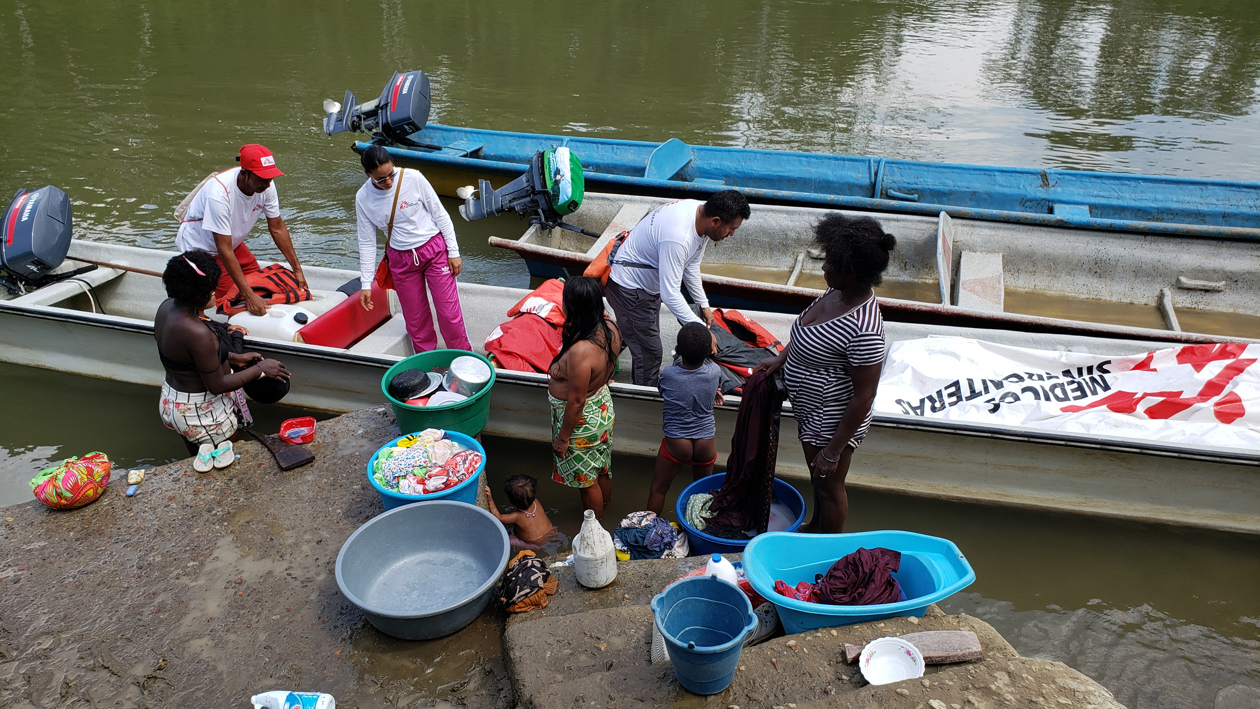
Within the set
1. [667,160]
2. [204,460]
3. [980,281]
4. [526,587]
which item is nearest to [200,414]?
[204,460]

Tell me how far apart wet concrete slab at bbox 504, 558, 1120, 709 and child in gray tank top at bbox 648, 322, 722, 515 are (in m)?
1.18

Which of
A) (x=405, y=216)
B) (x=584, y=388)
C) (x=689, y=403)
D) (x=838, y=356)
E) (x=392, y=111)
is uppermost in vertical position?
(x=392, y=111)

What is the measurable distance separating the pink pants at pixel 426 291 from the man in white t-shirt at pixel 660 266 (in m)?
1.28

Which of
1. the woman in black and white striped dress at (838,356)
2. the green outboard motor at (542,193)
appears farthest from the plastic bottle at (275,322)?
the woman in black and white striped dress at (838,356)

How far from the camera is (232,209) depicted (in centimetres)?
516

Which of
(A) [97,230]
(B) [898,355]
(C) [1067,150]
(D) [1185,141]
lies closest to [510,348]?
(B) [898,355]

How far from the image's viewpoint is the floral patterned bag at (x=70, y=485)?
3775 millimetres

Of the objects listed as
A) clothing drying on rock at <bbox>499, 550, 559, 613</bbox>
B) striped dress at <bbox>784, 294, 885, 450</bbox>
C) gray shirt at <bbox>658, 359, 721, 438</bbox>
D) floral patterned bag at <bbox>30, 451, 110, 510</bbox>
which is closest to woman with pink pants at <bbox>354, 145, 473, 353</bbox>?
floral patterned bag at <bbox>30, 451, 110, 510</bbox>

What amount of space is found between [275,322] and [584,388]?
3.10 m

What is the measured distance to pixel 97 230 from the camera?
9.17 metres

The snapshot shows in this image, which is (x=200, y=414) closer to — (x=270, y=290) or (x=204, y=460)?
(x=204, y=460)

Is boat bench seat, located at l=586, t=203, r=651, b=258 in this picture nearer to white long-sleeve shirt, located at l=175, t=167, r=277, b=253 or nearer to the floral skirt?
white long-sleeve shirt, located at l=175, t=167, r=277, b=253

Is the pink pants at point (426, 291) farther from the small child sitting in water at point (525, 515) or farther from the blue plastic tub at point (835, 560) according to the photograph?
the blue plastic tub at point (835, 560)

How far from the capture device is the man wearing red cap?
502 cm
